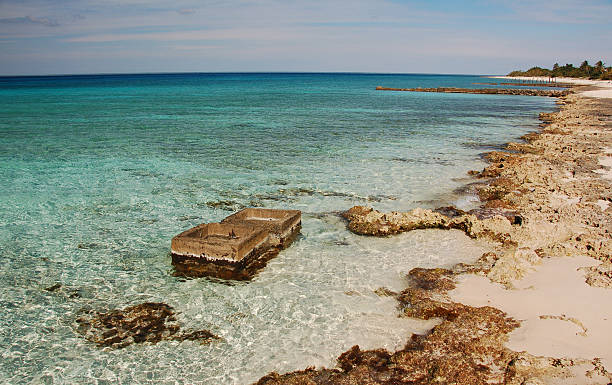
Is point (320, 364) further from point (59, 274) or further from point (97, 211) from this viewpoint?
point (97, 211)

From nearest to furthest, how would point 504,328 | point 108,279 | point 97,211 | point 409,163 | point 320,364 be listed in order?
point 320,364
point 504,328
point 108,279
point 97,211
point 409,163

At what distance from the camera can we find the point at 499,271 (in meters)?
8.22

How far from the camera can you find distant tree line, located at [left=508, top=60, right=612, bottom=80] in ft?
353

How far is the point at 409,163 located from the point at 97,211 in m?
12.1

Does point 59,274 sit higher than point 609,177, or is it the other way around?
point 609,177

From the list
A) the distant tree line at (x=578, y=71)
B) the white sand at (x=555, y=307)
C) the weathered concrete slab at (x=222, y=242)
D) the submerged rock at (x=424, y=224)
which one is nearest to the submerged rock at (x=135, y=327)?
the weathered concrete slab at (x=222, y=242)

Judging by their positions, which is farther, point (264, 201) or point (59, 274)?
point (264, 201)

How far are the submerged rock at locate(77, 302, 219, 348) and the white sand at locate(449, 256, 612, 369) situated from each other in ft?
14.4

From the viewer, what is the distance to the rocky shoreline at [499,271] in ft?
18.2

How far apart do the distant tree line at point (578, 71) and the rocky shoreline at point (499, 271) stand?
340 ft

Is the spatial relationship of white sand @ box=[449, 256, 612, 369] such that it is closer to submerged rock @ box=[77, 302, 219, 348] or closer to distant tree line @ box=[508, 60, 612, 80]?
submerged rock @ box=[77, 302, 219, 348]

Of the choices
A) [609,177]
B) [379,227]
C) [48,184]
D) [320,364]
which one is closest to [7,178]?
[48,184]

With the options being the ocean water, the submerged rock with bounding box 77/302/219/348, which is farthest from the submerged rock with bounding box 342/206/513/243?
the submerged rock with bounding box 77/302/219/348

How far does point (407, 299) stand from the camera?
7555 millimetres
